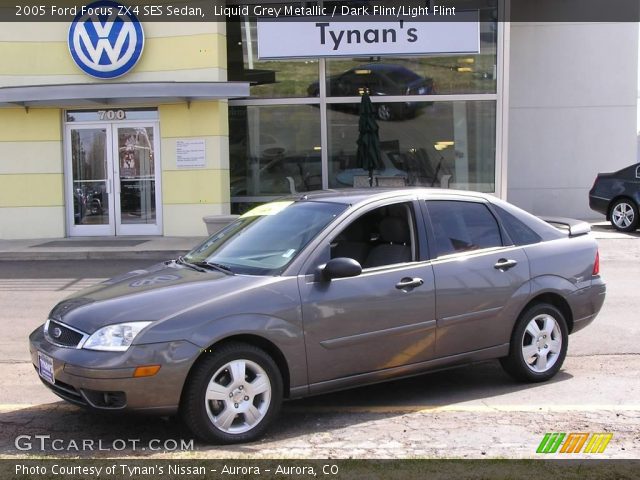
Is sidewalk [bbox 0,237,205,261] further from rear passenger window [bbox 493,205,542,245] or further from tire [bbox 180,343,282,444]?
tire [bbox 180,343,282,444]

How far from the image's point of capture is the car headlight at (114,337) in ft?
13.9

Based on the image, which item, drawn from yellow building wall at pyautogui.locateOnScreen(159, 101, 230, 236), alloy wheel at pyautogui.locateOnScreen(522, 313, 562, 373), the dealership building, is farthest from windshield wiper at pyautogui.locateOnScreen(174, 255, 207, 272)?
yellow building wall at pyautogui.locateOnScreen(159, 101, 230, 236)

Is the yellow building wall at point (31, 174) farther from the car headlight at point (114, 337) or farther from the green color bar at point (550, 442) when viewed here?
the green color bar at point (550, 442)

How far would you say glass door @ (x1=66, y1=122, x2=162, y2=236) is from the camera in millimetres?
15359

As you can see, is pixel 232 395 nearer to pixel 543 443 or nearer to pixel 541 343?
pixel 543 443

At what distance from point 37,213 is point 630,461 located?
45.1ft

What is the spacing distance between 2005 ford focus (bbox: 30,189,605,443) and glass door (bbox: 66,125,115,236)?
10407 millimetres

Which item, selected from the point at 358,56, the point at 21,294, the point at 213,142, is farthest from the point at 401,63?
the point at 21,294

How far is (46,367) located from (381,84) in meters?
13.1

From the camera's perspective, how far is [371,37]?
15266 millimetres

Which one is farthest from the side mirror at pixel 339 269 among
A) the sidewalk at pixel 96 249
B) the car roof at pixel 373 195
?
the sidewalk at pixel 96 249

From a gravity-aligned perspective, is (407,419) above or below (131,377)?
below

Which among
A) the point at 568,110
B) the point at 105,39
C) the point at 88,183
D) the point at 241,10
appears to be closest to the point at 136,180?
the point at 88,183

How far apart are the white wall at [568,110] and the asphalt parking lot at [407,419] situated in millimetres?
13175
